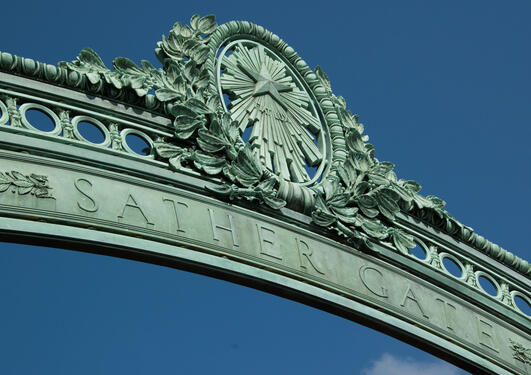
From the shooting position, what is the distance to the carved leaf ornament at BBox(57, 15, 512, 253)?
41.3 ft

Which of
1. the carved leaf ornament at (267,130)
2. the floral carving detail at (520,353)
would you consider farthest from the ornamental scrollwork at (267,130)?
the floral carving detail at (520,353)

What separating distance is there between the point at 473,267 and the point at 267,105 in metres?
2.96

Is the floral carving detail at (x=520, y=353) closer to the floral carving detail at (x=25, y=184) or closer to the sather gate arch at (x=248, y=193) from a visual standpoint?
the sather gate arch at (x=248, y=193)

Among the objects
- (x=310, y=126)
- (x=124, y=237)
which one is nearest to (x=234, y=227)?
(x=124, y=237)

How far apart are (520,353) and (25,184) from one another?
575 cm

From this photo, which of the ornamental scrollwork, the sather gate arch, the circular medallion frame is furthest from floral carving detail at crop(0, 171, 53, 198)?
the circular medallion frame

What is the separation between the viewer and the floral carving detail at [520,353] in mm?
14016

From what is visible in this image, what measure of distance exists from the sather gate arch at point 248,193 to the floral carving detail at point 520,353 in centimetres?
2

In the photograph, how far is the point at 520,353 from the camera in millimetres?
14062

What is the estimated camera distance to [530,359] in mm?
14109

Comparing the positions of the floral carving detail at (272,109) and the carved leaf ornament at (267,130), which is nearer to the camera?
the carved leaf ornament at (267,130)

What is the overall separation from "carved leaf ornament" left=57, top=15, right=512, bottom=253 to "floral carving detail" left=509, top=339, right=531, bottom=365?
1317 mm

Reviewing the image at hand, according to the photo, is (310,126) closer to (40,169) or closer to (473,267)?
(473,267)

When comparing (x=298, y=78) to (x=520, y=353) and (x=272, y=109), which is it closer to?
(x=272, y=109)
